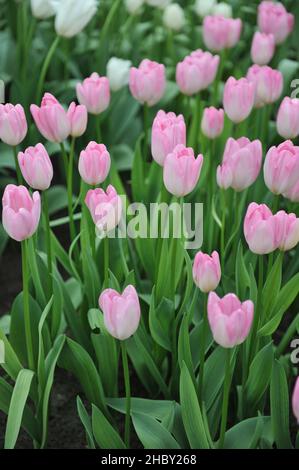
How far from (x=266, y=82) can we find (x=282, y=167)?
537 millimetres

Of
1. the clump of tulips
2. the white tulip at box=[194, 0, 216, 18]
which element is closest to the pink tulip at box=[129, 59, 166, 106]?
the clump of tulips

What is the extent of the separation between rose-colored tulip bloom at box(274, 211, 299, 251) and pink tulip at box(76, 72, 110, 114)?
1.96 ft

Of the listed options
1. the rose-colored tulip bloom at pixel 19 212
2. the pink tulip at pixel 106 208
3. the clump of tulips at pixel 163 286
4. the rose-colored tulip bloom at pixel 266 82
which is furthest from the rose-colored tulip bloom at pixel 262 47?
the rose-colored tulip bloom at pixel 19 212

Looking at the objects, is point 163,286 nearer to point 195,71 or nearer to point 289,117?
point 289,117

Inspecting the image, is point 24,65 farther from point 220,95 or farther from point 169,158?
point 169,158

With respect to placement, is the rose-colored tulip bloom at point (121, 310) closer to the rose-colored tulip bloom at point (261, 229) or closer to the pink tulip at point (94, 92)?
the rose-colored tulip bloom at point (261, 229)

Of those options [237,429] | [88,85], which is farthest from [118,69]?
[237,429]

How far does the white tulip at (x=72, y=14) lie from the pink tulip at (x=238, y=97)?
62 centimetres

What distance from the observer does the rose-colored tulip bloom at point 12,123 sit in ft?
4.94

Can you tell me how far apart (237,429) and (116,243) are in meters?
0.53

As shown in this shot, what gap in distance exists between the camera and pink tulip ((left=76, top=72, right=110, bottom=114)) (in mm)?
1725

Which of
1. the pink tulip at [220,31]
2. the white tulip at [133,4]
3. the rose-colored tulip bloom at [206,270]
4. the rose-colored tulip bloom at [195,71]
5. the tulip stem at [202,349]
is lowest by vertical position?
the tulip stem at [202,349]

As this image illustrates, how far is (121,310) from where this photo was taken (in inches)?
47.6

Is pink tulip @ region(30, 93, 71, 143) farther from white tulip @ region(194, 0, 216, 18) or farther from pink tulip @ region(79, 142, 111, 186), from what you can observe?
white tulip @ region(194, 0, 216, 18)
